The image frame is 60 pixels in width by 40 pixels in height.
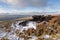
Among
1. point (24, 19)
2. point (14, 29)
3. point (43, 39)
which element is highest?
point (24, 19)

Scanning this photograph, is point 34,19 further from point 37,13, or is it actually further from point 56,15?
point 56,15

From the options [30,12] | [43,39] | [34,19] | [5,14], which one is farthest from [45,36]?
[5,14]

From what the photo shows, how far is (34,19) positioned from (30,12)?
163 millimetres

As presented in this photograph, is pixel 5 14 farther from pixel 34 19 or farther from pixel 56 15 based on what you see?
pixel 56 15

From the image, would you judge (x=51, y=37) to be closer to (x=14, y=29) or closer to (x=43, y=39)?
(x=43, y=39)

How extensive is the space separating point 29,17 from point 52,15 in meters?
0.44

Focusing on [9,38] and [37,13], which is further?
[37,13]

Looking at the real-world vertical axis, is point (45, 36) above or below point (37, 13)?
below

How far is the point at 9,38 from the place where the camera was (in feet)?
7.99

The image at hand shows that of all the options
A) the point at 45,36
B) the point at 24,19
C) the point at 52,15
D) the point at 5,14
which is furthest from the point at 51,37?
the point at 5,14

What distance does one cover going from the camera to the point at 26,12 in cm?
263

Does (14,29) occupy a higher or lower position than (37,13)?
lower

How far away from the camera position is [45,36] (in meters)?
2.40

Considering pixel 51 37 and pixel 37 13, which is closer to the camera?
pixel 51 37
